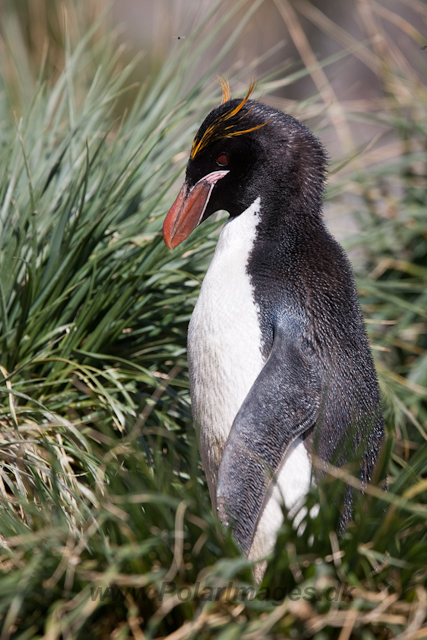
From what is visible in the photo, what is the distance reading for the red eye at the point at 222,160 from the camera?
167 cm

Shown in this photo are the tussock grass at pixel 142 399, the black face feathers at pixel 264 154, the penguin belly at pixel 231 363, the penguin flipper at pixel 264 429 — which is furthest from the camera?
the black face feathers at pixel 264 154

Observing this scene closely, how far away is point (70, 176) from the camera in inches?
90.7

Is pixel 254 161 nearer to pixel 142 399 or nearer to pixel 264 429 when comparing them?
pixel 264 429

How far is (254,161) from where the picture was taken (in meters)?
1.65

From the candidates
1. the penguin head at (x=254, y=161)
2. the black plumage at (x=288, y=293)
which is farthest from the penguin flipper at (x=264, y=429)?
the penguin head at (x=254, y=161)

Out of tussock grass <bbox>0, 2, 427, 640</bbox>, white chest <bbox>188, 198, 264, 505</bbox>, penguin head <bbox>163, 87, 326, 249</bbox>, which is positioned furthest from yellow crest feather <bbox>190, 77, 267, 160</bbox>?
tussock grass <bbox>0, 2, 427, 640</bbox>

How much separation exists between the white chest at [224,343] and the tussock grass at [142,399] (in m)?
0.12

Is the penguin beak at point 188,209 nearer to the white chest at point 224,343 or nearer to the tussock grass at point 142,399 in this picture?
the white chest at point 224,343

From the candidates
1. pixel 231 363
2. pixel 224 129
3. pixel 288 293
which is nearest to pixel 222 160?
pixel 224 129

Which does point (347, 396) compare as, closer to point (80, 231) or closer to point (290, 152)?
point (290, 152)

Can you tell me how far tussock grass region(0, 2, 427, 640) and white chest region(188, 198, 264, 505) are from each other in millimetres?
118

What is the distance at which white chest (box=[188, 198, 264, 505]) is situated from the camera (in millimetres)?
1572

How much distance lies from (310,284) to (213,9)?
59.7 inches

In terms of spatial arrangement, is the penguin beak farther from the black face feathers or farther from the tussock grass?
the tussock grass
